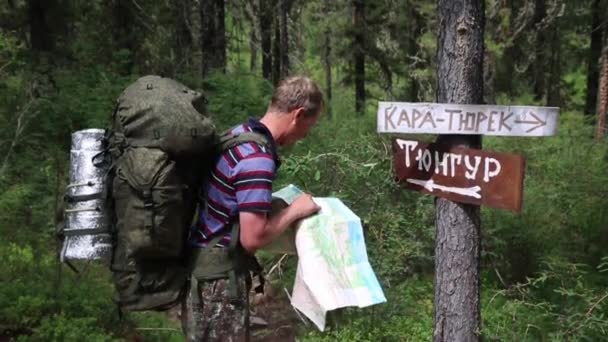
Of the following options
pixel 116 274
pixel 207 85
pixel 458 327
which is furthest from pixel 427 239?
pixel 207 85

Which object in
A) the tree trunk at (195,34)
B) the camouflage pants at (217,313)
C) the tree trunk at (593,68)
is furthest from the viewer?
the tree trunk at (593,68)

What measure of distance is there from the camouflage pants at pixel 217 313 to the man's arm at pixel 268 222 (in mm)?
254

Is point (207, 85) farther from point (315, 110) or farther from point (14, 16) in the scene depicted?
point (315, 110)

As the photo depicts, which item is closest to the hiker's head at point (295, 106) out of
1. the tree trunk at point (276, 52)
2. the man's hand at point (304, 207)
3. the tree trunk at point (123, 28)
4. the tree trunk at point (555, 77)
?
the man's hand at point (304, 207)

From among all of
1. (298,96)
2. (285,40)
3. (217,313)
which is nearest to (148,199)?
(217,313)

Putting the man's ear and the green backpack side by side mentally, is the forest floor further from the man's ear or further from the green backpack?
the man's ear

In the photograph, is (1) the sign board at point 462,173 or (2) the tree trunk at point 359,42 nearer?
(1) the sign board at point 462,173

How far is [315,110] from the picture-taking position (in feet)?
8.43

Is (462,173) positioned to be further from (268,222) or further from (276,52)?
(276,52)

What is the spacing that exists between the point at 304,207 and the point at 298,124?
1.27 feet

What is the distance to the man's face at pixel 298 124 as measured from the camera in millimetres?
2545

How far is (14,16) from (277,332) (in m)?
8.77

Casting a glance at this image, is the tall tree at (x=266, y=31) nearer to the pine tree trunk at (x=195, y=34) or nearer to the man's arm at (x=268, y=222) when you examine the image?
the pine tree trunk at (x=195, y=34)

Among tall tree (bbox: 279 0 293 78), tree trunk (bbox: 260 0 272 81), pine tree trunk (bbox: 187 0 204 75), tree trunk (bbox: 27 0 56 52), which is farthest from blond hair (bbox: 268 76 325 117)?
tall tree (bbox: 279 0 293 78)
